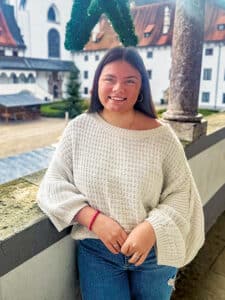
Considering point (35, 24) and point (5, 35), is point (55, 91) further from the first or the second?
point (5, 35)

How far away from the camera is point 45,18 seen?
6.72 m

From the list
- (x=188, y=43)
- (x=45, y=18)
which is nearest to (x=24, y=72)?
(x=45, y=18)

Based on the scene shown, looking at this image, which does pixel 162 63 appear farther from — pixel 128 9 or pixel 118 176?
pixel 118 176

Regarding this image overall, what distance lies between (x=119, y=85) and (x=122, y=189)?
0.22 m

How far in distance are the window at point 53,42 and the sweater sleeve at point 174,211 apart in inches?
224

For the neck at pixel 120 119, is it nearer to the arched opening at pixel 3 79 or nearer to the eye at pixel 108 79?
the eye at pixel 108 79

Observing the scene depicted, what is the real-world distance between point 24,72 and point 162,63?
18.0ft

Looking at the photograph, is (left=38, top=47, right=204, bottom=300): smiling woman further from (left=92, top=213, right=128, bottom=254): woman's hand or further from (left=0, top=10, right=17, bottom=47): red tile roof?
(left=0, top=10, right=17, bottom=47): red tile roof

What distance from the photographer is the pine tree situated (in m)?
10.4

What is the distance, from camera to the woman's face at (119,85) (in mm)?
628

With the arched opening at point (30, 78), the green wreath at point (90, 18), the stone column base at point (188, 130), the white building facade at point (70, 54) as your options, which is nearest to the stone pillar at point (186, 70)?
the stone column base at point (188, 130)

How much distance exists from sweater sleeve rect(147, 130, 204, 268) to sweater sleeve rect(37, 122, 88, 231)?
0.55ft

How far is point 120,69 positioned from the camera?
63cm

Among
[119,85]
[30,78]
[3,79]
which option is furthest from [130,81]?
[30,78]
